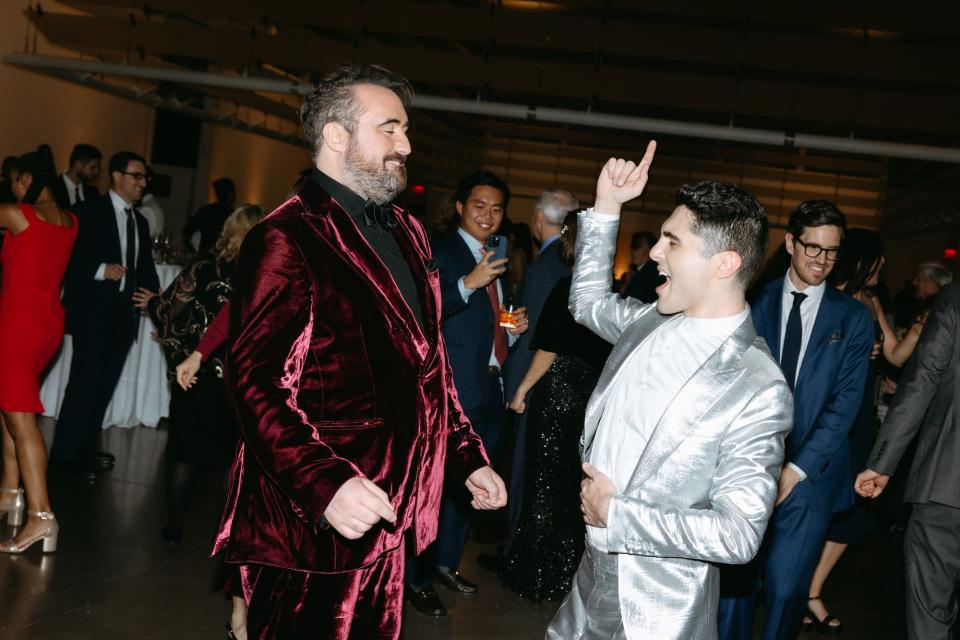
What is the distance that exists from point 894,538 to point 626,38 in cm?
600

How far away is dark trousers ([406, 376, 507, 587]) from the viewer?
3.85 metres

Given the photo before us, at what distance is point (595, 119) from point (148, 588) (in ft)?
20.0

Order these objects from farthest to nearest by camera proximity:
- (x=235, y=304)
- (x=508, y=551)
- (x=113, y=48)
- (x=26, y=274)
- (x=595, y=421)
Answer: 1. (x=113, y=48)
2. (x=508, y=551)
3. (x=26, y=274)
4. (x=595, y=421)
5. (x=235, y=304)

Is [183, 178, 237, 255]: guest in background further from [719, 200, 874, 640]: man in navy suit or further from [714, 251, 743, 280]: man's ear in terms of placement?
[714, 251, 743, 280]: man's ear

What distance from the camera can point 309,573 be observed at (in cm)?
189

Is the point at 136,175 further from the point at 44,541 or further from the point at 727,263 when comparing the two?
the point at 727,263

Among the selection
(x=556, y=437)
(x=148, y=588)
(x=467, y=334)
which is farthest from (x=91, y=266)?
(x=556, y=437)

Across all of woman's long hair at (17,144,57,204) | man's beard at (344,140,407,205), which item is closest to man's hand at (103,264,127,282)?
woman's long hair at (17,144,57,204)

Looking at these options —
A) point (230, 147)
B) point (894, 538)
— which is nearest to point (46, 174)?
point (894, 538)

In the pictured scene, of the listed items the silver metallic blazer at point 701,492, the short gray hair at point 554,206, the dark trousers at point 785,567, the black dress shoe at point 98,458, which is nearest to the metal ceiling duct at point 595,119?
the black dress shoe at point 98,458

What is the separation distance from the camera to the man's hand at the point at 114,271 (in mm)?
5332

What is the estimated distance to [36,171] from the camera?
3.94 metres

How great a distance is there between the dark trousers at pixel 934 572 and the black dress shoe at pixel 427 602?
1.76 metres

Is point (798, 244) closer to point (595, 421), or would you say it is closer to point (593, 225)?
point (593, 225)
